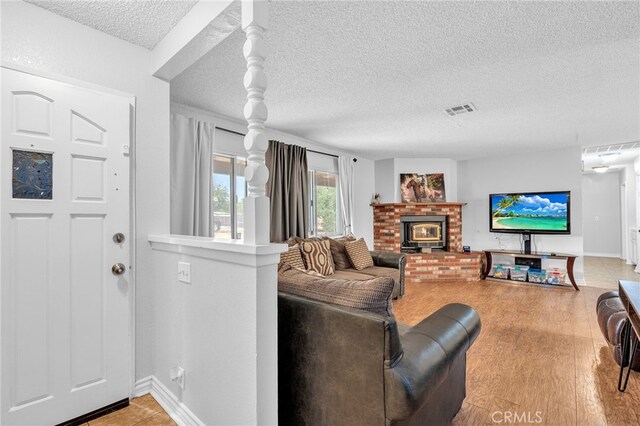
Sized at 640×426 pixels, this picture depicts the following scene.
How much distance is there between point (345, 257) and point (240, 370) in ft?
10.4

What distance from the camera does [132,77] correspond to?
209 cm

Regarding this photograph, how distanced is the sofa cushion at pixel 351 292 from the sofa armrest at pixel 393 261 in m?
3.01

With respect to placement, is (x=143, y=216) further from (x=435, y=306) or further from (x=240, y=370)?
(x=435, y=306)

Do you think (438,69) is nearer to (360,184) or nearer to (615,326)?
(615,326)

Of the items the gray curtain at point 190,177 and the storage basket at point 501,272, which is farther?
the storage basket at point 501,272

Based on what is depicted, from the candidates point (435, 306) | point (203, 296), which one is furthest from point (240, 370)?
point (435, 306)

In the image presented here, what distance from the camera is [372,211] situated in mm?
6297

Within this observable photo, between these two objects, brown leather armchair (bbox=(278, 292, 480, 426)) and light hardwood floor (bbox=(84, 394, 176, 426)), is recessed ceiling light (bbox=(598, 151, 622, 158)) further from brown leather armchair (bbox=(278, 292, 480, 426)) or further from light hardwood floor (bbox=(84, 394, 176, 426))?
light hardwood floor (bbox=(84, 394, 176, 426))

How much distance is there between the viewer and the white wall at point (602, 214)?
767 cm

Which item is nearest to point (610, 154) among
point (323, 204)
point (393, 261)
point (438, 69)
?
point (393, 261)

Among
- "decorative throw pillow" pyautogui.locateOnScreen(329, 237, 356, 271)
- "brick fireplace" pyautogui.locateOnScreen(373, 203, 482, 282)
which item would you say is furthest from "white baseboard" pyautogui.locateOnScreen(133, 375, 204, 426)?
"brick fireplace" pyautogui.locateOnScreen(373, 203, 482, 282)

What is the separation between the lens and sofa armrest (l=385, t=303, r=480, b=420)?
1.20 m

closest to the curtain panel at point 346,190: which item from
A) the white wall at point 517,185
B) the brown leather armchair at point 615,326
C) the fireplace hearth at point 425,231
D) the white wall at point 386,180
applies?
the white wall at point 386,180

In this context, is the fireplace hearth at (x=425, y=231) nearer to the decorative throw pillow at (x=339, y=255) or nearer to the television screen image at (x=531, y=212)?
the television screen image at (x=531, y=212)
